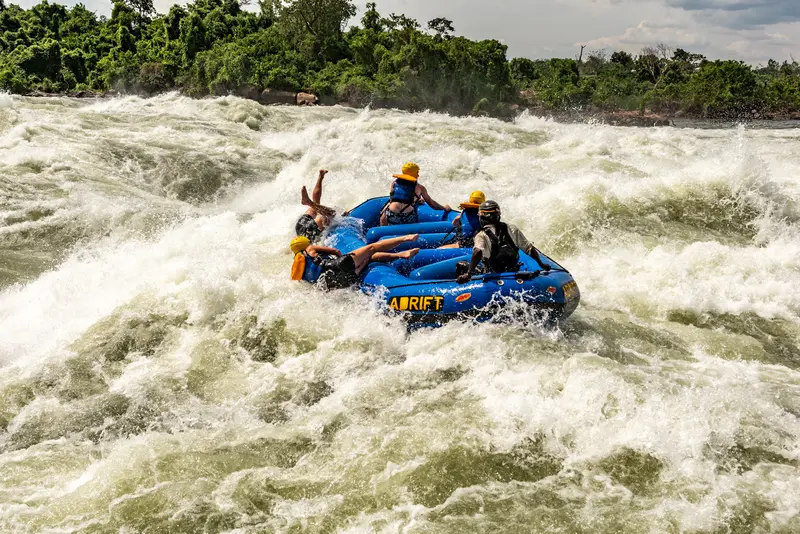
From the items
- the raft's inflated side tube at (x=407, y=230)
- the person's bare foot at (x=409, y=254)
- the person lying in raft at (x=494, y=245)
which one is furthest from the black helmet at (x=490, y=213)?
the raft's inflated side tube at (x=407, y=230)

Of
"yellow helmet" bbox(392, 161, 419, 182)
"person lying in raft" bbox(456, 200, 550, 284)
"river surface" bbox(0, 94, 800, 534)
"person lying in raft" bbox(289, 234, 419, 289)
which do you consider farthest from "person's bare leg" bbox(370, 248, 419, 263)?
"yellow helmet" bbox(392, 161, 419, 182)

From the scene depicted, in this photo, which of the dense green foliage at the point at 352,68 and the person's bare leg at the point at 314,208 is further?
the dense green foliage at the point at 352,68

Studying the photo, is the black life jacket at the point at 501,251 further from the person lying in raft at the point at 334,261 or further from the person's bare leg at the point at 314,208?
the person's bare leg at the point at 314,208

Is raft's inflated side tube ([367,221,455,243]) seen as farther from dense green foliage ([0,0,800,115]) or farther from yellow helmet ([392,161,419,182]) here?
dense green foliage ([0,0,800,115])

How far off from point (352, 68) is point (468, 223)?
26.1 m

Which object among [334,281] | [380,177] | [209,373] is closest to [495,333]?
[334,281]

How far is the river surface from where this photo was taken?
3.84m

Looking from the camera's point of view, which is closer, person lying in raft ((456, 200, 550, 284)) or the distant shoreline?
person lying in raft ((456, 200, 550, 284))

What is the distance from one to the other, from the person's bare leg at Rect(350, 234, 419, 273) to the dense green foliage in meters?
23.2

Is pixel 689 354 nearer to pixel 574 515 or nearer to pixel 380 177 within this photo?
pixel 574 515

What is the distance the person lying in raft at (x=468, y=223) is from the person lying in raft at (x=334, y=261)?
597mm

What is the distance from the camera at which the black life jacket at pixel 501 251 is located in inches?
228

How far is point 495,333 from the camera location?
5570mm

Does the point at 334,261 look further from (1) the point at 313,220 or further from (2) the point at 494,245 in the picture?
(2) the point at 494,245
